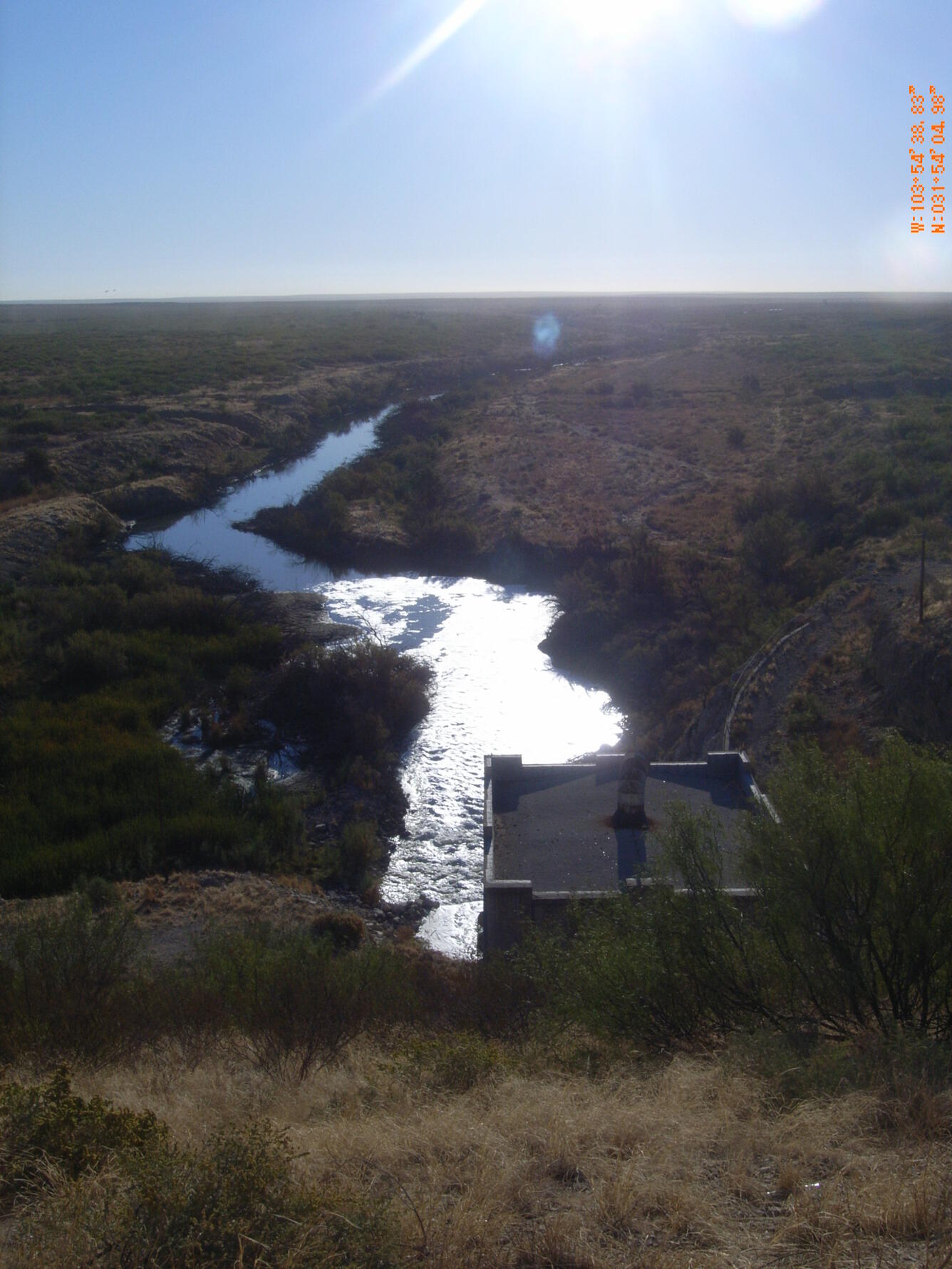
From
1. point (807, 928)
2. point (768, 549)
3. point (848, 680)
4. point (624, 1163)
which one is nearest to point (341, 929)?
point (807, 928)

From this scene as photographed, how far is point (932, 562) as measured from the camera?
1731 cm

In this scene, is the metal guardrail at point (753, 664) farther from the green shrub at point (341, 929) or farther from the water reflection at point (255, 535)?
the water reflection at point (255, 535)

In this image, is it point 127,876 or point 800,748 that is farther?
point 127,876

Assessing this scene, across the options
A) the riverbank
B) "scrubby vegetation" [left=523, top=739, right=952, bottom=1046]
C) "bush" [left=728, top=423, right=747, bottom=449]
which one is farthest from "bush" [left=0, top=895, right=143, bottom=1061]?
"bush" [left=728, top=423, right=747, bottom=449]

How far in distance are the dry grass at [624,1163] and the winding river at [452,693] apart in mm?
6281

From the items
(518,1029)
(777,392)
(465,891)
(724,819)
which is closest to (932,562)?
(724,819)

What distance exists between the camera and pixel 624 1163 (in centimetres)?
402

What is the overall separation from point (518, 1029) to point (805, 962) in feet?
8.55

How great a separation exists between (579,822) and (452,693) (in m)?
9.01

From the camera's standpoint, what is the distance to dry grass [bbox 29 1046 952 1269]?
3357 mm

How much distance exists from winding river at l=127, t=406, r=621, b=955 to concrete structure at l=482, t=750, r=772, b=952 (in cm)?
186

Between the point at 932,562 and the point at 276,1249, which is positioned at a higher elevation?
the point at 932,562

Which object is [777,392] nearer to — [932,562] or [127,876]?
[932,562]

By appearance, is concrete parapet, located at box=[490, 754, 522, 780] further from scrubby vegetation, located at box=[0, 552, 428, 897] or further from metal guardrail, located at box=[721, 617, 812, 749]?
metal guardrail, located at box=[721, 617, 812, 749]
